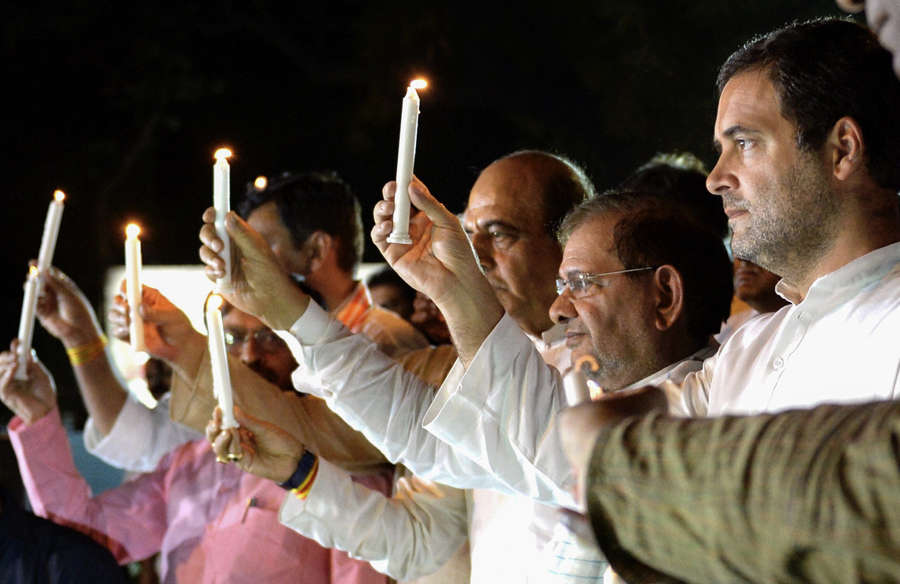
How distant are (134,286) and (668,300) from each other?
1.39 metres

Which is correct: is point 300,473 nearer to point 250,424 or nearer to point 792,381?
point 250,424

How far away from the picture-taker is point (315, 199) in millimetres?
3852

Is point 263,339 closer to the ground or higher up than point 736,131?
closer to the ground

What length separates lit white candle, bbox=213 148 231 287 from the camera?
7.59 ft

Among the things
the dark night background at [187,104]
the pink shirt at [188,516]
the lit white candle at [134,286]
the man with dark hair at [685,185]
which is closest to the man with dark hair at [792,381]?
the man with dark hair at [685,185]

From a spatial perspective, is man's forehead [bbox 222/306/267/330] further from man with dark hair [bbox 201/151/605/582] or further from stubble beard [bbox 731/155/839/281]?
stubble beard [bbox 731/155/839/281]

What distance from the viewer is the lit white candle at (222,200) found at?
2.31 meters

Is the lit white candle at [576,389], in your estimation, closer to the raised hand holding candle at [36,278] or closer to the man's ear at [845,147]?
the man's ear at [845,147]

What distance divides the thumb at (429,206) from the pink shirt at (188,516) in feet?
4.41

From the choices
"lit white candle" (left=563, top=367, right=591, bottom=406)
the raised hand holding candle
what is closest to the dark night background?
the raised hand holding candle

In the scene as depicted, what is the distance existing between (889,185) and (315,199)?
2447 millimetres

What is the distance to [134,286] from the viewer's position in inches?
109

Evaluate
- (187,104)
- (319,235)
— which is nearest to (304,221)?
(319,235)

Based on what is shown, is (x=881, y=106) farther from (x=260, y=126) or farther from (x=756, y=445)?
(x=260, y=126)
